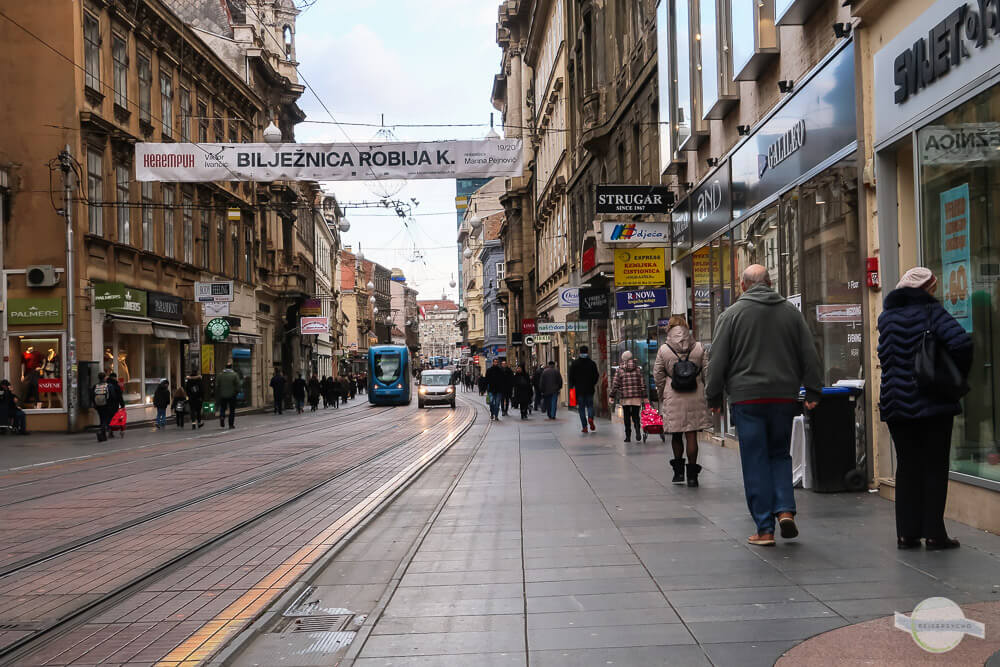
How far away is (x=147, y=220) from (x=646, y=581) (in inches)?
1211

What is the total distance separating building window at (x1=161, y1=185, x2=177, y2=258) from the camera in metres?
35.6

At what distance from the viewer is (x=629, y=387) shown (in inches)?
720

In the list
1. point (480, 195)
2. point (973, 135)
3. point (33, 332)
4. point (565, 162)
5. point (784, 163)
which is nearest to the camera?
point (973, 135)

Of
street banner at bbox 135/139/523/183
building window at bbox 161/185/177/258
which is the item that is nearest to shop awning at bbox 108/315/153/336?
building window at bbox 161/185/177/258

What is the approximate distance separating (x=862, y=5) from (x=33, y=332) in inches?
973

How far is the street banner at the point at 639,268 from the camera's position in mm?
21578

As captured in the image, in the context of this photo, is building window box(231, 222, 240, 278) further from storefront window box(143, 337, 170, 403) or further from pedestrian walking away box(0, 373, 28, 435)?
pedestrian walking away box(0, 373, 28, 435)

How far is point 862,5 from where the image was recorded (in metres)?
9.48

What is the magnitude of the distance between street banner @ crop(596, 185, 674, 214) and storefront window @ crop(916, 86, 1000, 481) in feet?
37.7

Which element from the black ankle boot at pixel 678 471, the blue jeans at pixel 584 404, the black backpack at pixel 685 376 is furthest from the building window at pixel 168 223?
the black backpack at pixel 685 376

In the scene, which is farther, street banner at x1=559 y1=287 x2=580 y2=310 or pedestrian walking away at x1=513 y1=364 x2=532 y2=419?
street banner at x1=559 y1=287 x2=580 y2=310

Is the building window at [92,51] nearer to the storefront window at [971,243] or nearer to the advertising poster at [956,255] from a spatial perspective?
the storefront window at [971,243]

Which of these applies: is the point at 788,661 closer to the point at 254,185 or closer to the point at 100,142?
the point at 100,142

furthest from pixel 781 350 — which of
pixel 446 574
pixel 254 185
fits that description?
pixel 254 185
